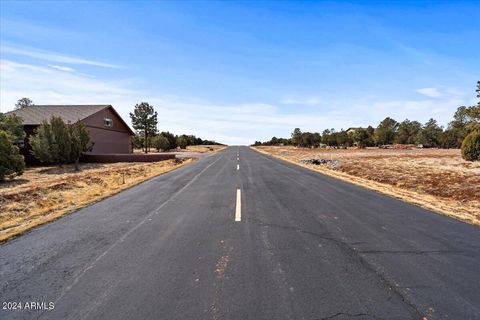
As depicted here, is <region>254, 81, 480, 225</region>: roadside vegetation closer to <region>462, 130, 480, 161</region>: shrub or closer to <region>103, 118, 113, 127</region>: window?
<region>462, 130, 480, 161</region>: shrub

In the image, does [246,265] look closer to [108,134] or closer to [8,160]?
[8,160]

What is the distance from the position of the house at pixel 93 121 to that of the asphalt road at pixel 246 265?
31.2 metres

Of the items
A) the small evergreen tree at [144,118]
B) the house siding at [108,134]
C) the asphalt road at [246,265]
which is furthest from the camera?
the small evergreen tree at [144,118]

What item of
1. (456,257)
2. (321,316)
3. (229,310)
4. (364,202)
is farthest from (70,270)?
(364,202)

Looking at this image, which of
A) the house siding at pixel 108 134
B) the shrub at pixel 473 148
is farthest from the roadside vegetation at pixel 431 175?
the house siding at pixel 108 134

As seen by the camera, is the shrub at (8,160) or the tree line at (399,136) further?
the tree line at (399,136)

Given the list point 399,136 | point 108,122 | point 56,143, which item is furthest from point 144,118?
point 399,136

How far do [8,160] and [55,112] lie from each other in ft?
67.7

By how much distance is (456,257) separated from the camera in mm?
4734

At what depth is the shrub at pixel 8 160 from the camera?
59.0 ft

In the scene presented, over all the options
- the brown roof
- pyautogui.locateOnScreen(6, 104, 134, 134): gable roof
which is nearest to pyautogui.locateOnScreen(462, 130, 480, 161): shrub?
pyautogui.locateOnScreen(6, 104, 134, 134): gable roof

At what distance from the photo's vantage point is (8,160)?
1830cm

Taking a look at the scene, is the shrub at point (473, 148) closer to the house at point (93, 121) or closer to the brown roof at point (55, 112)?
the house at point (93, 121)

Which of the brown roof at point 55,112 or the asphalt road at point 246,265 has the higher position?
the brown roof at point 55,112
